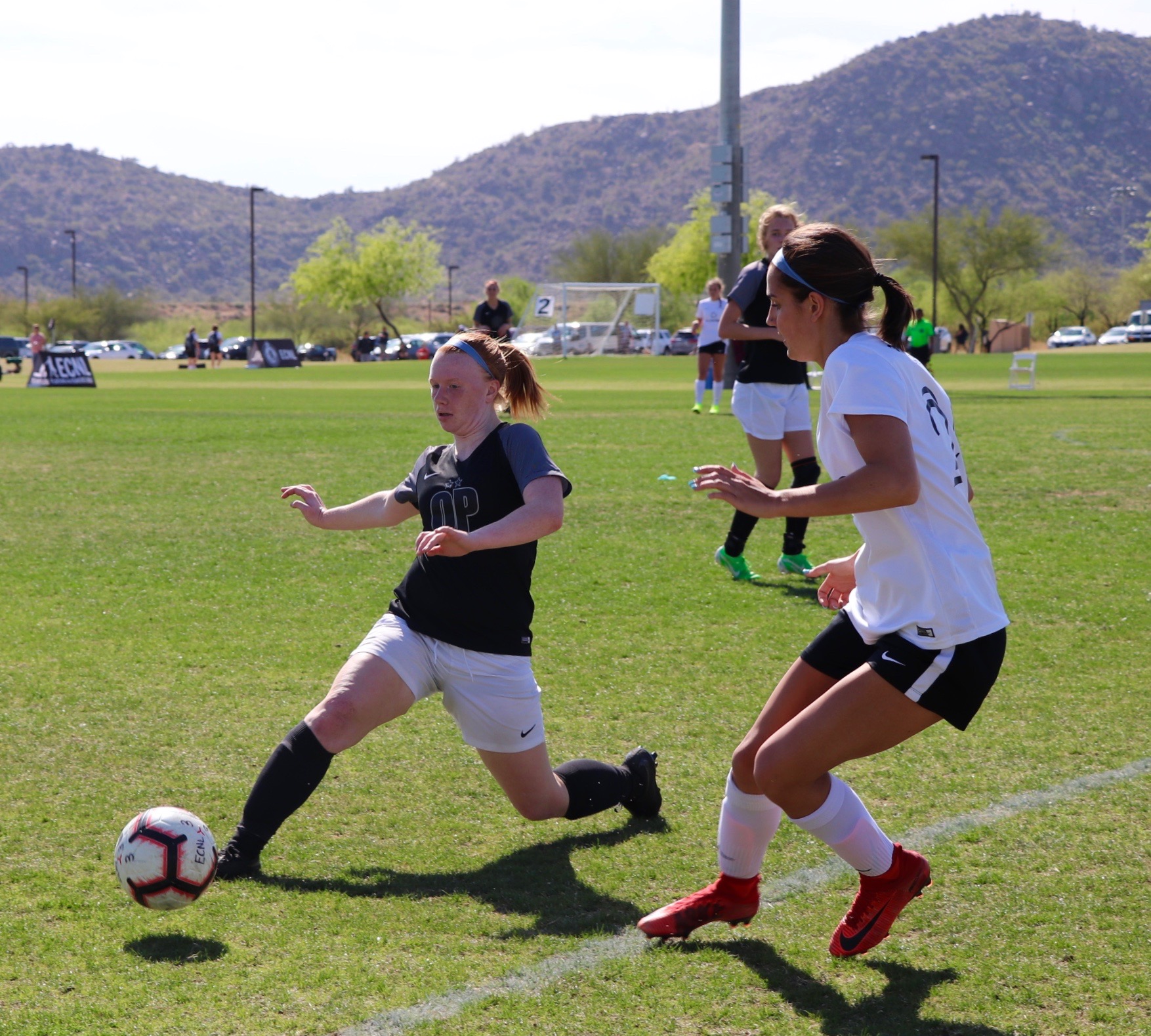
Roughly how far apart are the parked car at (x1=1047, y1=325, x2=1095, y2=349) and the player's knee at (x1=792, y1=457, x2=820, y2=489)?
74.3 m

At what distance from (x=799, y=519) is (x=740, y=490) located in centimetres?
549

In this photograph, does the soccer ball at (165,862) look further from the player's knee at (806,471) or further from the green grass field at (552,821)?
the player's knee at (806,471)

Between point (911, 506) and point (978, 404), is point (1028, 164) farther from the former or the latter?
point (911, 506)

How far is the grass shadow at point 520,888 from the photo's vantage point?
3568mm

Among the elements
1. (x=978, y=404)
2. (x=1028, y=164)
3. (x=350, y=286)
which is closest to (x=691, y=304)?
(x=350, y=286)

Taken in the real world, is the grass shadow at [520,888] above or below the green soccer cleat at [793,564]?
below

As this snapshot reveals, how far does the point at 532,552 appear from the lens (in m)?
4.07

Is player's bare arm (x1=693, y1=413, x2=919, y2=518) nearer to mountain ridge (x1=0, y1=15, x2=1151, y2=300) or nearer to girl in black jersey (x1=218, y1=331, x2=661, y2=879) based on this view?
girl in black jersey (x1=218, y1=331, x2=661, y2=879)

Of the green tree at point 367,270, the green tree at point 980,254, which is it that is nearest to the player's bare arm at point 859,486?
the green tree at point 980,254

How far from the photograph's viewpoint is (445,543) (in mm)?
3518

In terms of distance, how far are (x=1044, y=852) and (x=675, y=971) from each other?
1.39 meters

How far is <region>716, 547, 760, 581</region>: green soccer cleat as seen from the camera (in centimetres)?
824

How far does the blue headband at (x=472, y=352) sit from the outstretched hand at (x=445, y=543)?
2.30 feet

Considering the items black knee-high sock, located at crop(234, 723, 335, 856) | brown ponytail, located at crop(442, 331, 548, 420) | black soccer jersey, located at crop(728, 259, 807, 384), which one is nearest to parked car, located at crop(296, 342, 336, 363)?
black soccer jersey, located at crop(728, 259, 807, 384)
